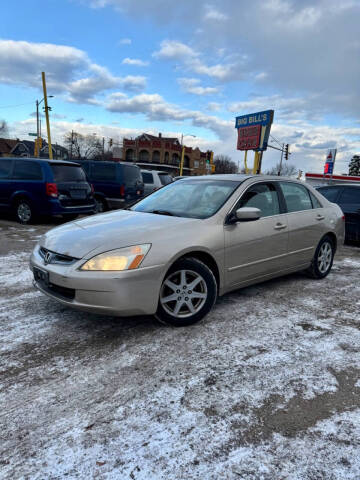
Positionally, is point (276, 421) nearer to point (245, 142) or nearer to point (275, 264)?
point (275, 264)

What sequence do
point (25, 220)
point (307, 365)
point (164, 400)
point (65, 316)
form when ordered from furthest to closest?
point (25, 220)
point (65, 316)
point (307, 365)
point (164, 400)

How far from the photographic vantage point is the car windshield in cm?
375

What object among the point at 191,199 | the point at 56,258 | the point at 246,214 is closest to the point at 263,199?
the point at 246,214

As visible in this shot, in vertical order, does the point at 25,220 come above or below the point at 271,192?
below

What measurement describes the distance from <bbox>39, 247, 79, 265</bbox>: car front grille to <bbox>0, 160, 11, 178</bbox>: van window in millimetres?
6836

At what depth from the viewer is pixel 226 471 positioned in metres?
1.70

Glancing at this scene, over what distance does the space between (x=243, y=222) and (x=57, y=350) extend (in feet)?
7.36

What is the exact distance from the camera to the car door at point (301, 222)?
4473 millimetres

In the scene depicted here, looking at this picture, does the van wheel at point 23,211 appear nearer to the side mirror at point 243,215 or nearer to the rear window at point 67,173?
the rear window at point 67,173

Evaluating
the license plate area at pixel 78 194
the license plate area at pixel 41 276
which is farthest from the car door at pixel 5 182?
the license plate area at pixel 41 276

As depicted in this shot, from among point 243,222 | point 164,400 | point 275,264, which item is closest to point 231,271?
point 243,222

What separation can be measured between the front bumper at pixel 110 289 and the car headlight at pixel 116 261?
4 centimetres

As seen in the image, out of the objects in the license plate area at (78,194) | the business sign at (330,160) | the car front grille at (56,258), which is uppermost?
the business sign at (330,160)

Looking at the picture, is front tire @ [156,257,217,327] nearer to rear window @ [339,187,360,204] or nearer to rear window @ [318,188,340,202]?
rear window @ [339,187,360,204]
